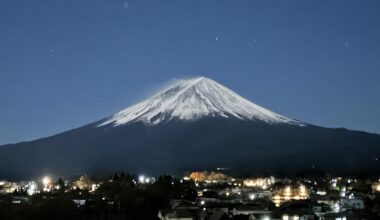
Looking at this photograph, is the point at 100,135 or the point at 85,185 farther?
the point at 100,135

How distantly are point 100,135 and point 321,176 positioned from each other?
30735mm

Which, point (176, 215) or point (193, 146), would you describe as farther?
point (193, 146)

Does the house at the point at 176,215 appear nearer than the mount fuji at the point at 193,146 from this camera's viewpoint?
Yes

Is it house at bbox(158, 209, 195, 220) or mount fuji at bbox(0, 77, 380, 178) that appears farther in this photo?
mount fuji at bbox(0, 77, 380, 178)

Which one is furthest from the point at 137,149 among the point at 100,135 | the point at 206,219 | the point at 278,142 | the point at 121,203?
the point at 206,219

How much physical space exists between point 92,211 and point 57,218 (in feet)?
8.90

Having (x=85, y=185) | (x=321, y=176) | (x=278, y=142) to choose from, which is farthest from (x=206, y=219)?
(x=278, y=142)

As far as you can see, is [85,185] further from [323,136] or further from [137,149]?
[323,136]

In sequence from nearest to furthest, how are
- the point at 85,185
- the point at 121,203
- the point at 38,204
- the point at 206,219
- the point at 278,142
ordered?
the point at 206,219, the point at 38,204, the point at 121,203, the point at 85,185, the point at 278,142

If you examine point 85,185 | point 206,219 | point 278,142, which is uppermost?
point 278,142

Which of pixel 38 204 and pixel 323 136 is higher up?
pixel 323 136

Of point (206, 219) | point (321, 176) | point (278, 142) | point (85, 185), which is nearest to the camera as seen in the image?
point (206, 219)

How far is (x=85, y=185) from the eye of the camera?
48.3 metres

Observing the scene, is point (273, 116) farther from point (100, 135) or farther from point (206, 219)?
point (206, 219)
